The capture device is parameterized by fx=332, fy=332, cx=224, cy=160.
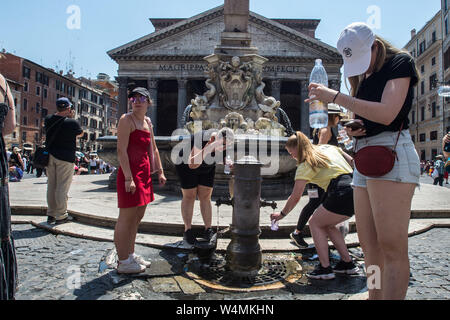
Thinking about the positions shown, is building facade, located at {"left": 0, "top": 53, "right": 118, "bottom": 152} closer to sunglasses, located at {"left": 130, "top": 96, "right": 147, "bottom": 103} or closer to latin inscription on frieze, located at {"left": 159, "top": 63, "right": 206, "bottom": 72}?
latin inscription on frieze, located at {"left": 159, "top": 63, "right": 206, "bottom": 72}

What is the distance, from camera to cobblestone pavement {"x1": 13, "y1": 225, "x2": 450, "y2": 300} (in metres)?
2.70

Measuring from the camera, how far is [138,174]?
318 cm

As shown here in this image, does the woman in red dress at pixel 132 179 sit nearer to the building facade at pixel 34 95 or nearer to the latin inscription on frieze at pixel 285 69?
the building facade at pixel 34 95

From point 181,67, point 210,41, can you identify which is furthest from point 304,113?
point 181,67

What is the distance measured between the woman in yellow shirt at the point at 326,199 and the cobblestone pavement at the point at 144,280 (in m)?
0.17

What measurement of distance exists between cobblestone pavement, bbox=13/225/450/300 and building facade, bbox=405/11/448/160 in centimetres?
4344

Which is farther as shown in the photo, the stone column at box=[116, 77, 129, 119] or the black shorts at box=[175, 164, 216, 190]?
the stone column at box=[116, 77, 129, 119]

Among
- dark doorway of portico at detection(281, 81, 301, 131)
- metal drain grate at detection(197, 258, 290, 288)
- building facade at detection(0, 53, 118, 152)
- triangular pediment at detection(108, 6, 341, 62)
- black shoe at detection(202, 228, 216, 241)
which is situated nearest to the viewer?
metal drain grate at detection(197, 258, 290, 288)

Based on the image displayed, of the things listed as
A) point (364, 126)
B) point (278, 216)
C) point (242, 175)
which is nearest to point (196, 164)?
point (242, 175)

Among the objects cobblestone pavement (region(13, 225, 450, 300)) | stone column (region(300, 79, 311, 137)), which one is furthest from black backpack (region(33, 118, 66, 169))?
stone column (region(300, 79, 311, 137))

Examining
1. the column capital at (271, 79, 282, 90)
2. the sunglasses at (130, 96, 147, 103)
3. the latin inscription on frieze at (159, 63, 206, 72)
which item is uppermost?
the latin inscription on frieze at (159, 63, 206, 72)

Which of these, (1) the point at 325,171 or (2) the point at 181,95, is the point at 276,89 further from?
(1) the point at 325,171

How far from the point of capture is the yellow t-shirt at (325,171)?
10.7 feet

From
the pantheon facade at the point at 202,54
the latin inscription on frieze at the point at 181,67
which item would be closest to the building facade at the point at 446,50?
the pantheon facade at the point at 202,54
